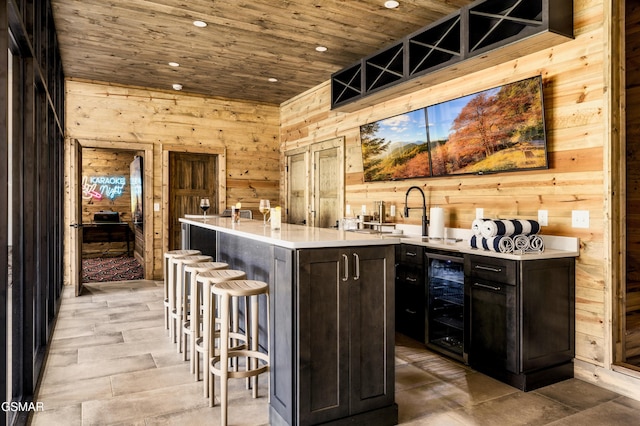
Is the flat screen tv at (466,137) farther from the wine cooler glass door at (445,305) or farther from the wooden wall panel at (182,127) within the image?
the wooden wall panel at (182,127)

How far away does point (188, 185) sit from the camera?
7.55 m

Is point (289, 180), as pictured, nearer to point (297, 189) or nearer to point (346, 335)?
point (297, 189)

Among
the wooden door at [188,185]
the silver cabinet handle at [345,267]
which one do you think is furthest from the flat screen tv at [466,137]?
the wooden door at [188,185]

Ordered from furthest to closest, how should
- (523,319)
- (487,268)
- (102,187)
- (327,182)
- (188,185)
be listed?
(102,187) → (188,185) → (327,182) → (487,268) → (523,319)

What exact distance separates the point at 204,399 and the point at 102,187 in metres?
9.17

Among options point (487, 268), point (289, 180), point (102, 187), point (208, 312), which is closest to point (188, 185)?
point (289, 180)

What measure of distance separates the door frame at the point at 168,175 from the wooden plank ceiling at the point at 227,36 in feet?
3.69

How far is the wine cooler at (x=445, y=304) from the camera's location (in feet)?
11.9

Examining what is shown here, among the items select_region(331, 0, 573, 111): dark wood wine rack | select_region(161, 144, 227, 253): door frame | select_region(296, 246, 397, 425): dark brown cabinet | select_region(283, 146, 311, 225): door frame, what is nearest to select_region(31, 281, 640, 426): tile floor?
select_region(296, 246, 397, 425): dark brown cabinet

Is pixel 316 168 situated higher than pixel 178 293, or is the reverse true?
pixel 316 168

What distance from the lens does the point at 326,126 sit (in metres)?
6.59

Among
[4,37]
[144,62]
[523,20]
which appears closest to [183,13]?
[144,62]

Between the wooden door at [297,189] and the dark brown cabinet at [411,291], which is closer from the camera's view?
the dark brown cabinet at [411,291]

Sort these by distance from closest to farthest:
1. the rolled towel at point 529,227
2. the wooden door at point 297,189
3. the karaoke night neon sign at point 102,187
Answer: the rolled towel at point 529,227, the wooden door at point 297,189, the karaoke night neon sign at point 102,187
